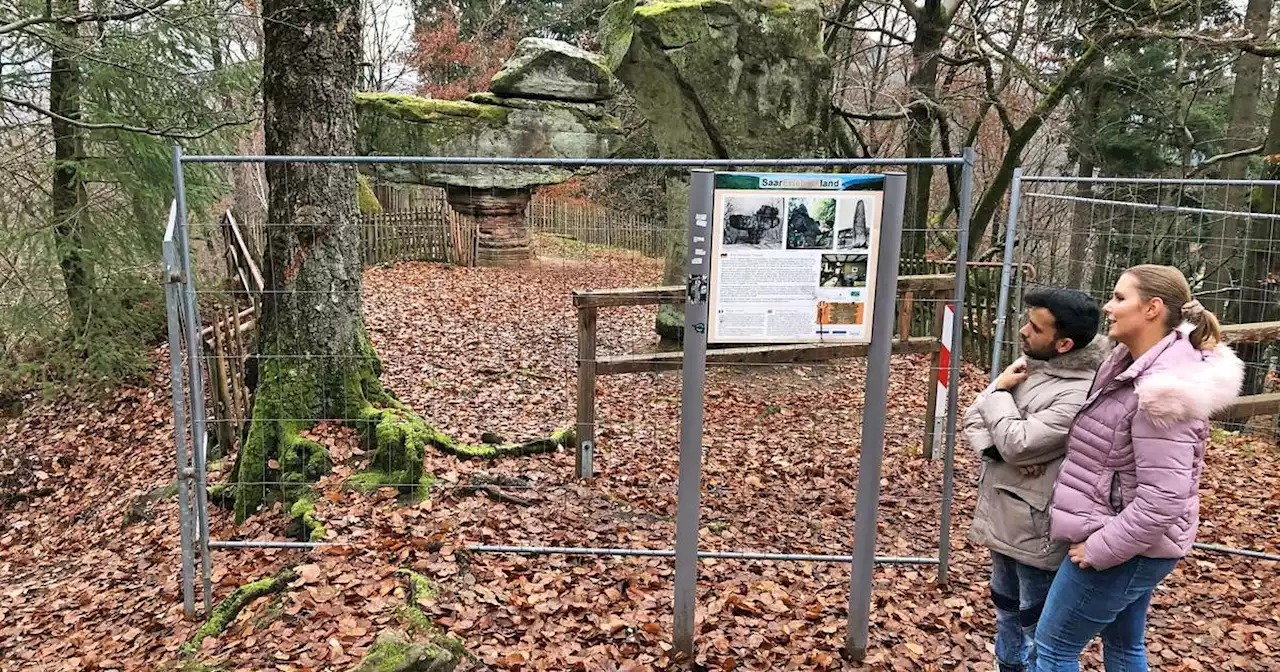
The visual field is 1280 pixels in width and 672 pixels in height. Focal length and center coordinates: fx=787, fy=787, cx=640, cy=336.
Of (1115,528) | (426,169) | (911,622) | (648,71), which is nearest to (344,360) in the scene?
(911,622)

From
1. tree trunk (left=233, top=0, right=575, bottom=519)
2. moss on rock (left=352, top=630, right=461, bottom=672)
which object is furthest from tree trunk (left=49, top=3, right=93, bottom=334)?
Answer: moss on rock (left=352, top=630, right=461, bottom=672)

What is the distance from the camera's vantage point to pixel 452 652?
10.7ft

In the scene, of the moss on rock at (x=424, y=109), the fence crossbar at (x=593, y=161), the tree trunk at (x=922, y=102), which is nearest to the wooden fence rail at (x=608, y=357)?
the fence crossbar at (x=593, y=161)

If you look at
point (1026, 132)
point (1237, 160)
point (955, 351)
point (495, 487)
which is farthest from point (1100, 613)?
point (1237, 160)

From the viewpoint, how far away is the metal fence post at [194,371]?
3.64 meters

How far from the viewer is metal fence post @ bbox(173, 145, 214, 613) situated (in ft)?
11.9

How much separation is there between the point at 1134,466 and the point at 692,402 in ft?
5.21

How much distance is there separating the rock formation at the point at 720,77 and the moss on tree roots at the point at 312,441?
4.13 meters

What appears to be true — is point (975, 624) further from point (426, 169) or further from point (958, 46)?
point (426, 169)

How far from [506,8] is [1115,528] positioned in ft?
89.6

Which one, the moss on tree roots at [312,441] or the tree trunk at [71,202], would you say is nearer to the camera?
the moss on tree roots at [312,441]

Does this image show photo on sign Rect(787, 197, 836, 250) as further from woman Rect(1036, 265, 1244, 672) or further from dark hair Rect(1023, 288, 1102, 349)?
woman Rect(1036, 265, 1244, 672)

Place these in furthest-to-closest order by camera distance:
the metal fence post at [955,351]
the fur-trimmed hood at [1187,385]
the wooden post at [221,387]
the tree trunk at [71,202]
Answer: the tree trunk at [71,202] < the wooden post at [221,387] < the metal fence post at [955,351] < the fur-trimmed hood at [1187,385]

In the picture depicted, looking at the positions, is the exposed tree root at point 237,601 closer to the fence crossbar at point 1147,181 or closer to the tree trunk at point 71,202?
the fence crossbar at point 1147,181
